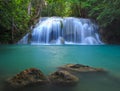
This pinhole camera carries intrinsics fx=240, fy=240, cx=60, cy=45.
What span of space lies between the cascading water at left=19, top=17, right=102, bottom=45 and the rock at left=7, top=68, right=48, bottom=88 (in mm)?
15707

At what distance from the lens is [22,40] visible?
71.0 feet

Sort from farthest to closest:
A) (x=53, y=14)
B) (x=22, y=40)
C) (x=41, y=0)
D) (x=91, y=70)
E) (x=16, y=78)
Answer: (x=53, y=14)
(x=41, y=0)
(x=22, y=40)
(x=91, y=70)
(x=16, y=78)

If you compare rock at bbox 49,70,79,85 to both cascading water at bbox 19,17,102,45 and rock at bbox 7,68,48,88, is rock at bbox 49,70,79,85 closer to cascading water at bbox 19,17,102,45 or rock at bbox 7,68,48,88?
rock at bbox 7,68,48,88

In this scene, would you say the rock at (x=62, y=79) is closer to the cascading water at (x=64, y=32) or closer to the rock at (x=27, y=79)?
the rock at (x=27, y=79)

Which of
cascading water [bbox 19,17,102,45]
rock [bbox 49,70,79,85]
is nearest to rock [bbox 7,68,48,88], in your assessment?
rock [bbox 49,70,79,85]

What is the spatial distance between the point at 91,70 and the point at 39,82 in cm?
229

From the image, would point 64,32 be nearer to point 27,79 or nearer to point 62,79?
point 62,79

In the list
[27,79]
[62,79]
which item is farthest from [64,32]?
[27,79]

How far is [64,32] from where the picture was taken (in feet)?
75.6

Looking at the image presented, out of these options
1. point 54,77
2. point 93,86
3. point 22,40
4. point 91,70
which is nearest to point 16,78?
point 54,77

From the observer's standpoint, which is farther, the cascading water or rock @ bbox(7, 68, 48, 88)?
the cascading water

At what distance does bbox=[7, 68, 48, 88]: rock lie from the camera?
5.64m

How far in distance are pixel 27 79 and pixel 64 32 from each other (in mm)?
17431

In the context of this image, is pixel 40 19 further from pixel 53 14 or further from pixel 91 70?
pixel 91 70
